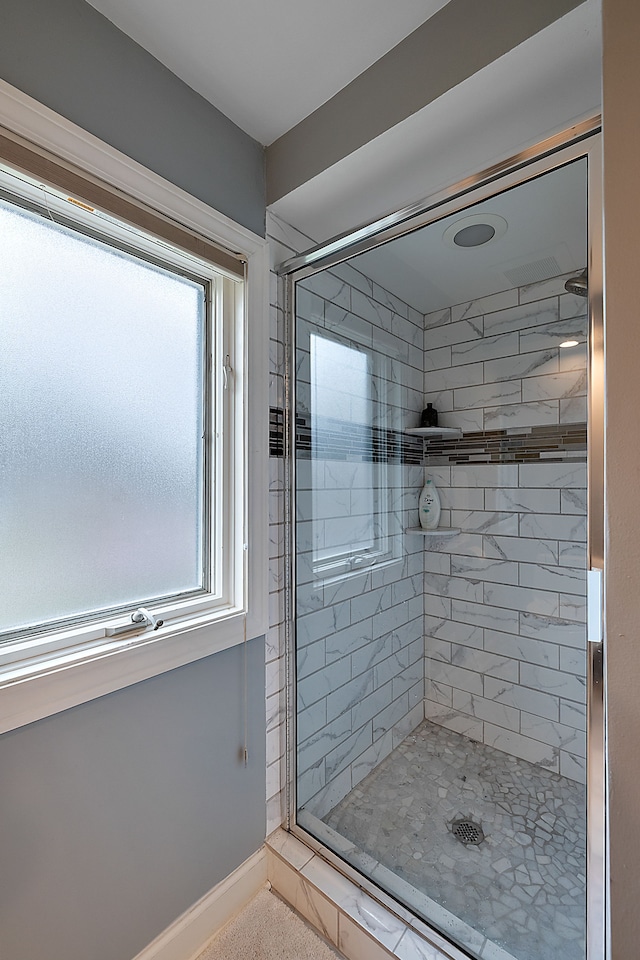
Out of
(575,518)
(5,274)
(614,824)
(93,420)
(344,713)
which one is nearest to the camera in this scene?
(614,824)

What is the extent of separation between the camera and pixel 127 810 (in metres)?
1.01

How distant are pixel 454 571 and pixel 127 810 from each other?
4.70ft

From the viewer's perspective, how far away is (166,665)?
3.55ft

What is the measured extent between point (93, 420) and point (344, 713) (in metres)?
1.31

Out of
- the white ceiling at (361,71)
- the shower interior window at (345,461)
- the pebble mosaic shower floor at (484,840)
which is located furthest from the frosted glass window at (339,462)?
the pebble mosaic shower floor at (484,840)

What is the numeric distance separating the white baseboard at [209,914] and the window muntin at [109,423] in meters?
0.78

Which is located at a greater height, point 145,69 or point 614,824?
point 145,69

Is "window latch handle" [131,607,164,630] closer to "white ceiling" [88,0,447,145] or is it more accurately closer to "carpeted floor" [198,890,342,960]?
"carpeted floor" [198,890,342,960]

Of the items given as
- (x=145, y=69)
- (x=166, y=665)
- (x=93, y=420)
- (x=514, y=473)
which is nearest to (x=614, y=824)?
(x=166, y=665)

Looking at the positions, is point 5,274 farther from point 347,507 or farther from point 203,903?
point 203,903

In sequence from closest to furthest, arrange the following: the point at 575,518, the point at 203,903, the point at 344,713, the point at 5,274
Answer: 1. the point at 5,274
2. the point at 203,903
3. the point at 575,518
4. the point at 344,713

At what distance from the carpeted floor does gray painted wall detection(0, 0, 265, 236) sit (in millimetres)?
2018

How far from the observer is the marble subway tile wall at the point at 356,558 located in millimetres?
1473

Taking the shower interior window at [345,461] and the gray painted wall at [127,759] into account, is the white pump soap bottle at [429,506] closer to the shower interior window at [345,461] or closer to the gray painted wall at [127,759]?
the shower interior window at [345,461]
